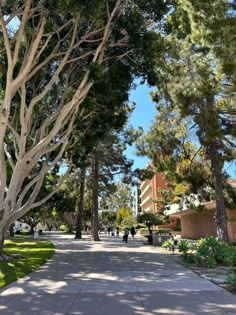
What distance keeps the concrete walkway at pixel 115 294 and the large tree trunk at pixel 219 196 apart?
7283 mm

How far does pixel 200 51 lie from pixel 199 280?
10020 mm

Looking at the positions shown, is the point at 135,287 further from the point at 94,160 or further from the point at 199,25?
the point at 94,160

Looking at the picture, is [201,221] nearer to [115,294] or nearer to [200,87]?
[200,87]

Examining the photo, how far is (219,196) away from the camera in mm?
22672

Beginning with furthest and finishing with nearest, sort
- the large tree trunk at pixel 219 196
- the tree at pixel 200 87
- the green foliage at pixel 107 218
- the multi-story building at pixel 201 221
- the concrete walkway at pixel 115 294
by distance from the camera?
the green foliage at pixel 107 218
the multi-story building at pixel 201 221
the large tree trunk at pixel 219 196
the tree at pixel 200 87
the concrete walkway at pixel 115 294

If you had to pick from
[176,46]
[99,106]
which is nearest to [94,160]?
[99,106]

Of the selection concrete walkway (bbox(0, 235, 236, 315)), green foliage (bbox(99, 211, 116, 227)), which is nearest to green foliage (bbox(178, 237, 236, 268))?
concrete walkway (bbox(0, 235, 236, 315))

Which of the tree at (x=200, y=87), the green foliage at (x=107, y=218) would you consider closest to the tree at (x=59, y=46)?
the tree at (x=200, y=87)

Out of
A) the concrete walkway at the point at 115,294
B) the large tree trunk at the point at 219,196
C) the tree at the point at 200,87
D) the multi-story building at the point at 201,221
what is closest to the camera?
the concrete walkway at the point at 115,294

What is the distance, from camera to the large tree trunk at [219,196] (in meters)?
22.3

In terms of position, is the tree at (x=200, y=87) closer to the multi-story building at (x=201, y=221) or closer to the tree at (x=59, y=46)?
the tree at (x=59, y=46)

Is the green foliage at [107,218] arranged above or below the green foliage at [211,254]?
above

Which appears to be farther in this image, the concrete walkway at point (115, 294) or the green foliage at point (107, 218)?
the green foliage at point (107, 218)

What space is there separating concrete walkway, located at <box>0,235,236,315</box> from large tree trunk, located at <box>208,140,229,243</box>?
23.9ft
